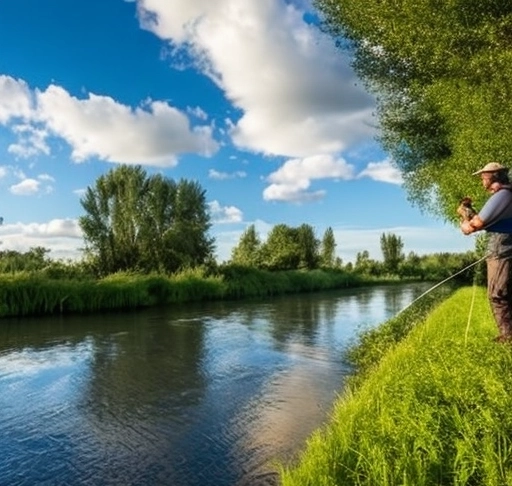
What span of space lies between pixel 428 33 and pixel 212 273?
94.2 ft

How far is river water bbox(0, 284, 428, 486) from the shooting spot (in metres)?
6.91

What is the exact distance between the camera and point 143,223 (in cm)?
5141

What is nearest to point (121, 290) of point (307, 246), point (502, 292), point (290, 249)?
point (502, 292)

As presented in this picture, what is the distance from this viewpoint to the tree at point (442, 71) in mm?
14930

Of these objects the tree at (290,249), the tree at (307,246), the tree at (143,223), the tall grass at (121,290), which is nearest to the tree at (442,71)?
the tall grass at (121,290)

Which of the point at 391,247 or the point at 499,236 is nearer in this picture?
the point at 499,236

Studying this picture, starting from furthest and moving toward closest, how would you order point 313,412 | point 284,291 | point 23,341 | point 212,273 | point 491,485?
1. point 284,291
2. point 212,273
3. point 23,341
4. point 313,412
5. point 491,485

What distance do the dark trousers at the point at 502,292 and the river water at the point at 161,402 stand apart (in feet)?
9.61

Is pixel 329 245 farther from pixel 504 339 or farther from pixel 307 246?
pixel 504 339

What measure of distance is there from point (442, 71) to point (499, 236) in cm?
1052

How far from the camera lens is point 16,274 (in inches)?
1080

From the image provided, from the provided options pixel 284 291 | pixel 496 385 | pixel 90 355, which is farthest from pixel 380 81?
pixel 284 291

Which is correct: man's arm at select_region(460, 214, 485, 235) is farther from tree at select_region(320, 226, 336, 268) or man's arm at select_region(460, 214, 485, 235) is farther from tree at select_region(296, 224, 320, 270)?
tree at select_region(320, 226, 336, 268)

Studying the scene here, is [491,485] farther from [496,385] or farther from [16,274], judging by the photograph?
[16,274]
